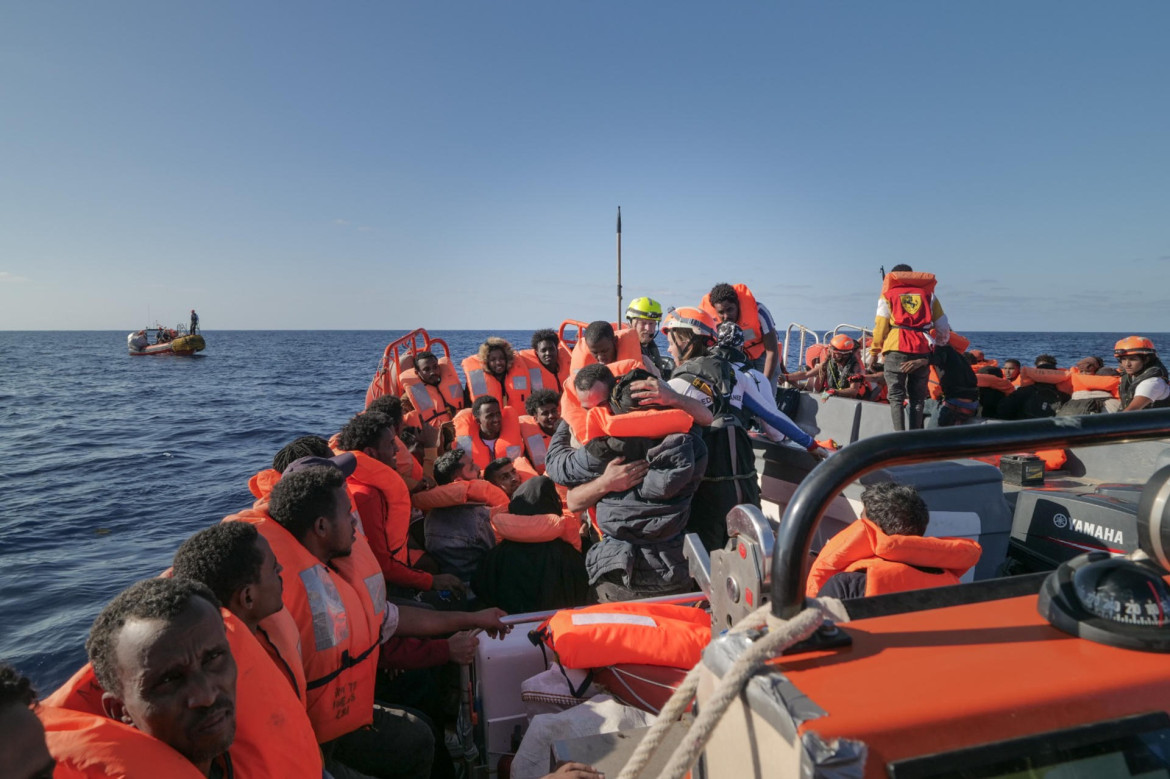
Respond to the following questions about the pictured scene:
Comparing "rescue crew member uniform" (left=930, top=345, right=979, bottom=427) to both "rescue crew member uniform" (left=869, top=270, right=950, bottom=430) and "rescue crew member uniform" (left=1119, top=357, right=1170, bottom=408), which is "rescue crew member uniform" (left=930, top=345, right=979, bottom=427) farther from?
"rescue crew member uniform" (left=1119, top=357, right=1170, bottom=408)

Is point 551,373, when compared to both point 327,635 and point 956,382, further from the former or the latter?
point 327,635

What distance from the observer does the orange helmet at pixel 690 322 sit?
3.69 m

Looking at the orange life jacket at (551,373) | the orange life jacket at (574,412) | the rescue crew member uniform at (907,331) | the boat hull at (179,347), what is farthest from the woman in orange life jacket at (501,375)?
the boat hull at (179,347)

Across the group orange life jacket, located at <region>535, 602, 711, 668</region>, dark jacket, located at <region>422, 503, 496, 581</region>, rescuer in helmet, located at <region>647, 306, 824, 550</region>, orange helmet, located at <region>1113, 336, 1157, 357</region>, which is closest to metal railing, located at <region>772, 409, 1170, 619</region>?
orange life jacket, located at <region>535, 602, 711, 668</region>

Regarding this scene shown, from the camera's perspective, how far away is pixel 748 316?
6.19m

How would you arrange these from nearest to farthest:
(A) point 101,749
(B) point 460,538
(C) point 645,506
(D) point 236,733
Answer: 1. (A) point 101,749
2. (D) point 236,733
3. (C) point 645,506
4. (B) point 460,538

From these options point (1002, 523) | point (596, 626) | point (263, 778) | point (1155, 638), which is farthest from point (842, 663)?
point (1002, 523)

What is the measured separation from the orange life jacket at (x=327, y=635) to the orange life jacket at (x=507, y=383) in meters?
5.18

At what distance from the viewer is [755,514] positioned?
1.13 m

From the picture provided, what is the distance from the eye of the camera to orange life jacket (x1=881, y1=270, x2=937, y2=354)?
5.77 meters

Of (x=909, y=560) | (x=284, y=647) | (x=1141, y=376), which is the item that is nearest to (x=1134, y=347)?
(x=1141, y=376)

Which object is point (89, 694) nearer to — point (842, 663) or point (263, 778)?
point (263, 778)

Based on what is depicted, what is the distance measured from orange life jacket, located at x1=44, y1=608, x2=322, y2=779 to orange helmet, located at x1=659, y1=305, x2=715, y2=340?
8.53 ft

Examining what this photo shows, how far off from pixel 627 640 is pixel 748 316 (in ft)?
14.8
